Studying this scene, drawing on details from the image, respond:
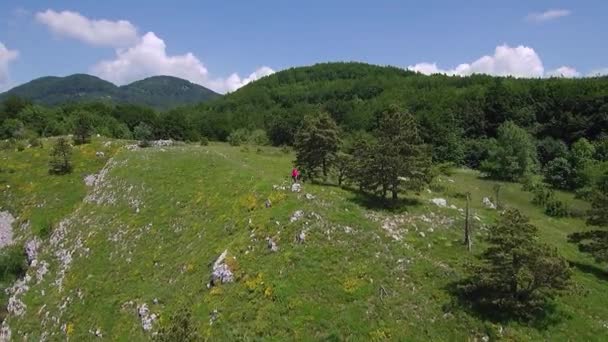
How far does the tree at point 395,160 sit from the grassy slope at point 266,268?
2.59 meters

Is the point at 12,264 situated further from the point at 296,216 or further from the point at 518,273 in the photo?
the point at 518,273

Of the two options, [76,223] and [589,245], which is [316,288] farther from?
[76,223]

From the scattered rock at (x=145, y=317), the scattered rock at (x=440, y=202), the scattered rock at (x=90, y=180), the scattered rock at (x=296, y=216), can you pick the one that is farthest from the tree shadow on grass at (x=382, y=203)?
the scattered rock at (x=90, y=180)

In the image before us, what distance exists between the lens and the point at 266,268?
1228 inches

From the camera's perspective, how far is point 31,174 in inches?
2739

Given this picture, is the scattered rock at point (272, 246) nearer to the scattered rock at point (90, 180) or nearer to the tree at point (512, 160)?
the scattered rock at point (90, 180)

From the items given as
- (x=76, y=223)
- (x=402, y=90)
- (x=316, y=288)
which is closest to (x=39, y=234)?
(x=76, y=223)

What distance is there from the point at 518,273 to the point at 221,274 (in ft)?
64.3

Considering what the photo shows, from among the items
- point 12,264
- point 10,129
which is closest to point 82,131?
point 12,264

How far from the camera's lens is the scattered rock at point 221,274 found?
1248 inches

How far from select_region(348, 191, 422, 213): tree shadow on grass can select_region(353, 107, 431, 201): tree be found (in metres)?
0.66

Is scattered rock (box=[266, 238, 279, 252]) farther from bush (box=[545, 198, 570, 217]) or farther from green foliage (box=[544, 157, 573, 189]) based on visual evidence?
green foliage (box=[544, 157, 573, 189])

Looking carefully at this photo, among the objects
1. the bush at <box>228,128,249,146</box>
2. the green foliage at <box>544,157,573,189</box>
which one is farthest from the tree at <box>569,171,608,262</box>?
the bush at <box>228,128,249,146</box>

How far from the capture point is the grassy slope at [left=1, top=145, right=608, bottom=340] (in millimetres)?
26078
